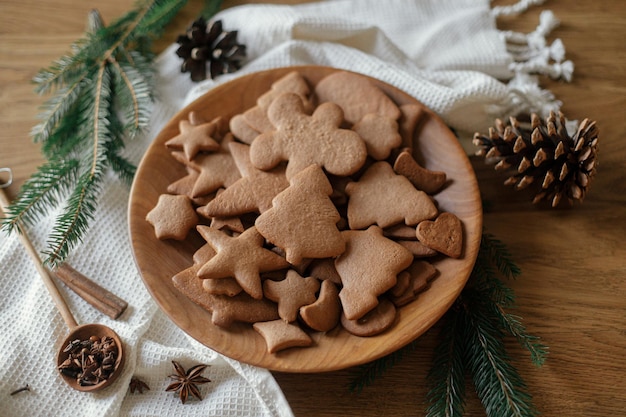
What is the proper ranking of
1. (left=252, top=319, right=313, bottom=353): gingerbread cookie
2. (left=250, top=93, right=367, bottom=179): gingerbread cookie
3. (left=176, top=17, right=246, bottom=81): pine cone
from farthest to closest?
(left=176, top=17, right=246, bottom=81): pine cone, (left=250, top=93, right=367, bottom=179): gingerbread cookie, (left=252, top=319, right=313, bottom=353): gingerbread cookie

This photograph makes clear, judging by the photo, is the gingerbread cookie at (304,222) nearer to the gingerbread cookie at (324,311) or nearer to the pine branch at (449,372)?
the gingerbread cookie at (324,311)

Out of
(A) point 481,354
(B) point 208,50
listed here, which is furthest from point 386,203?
(B) point 208,50

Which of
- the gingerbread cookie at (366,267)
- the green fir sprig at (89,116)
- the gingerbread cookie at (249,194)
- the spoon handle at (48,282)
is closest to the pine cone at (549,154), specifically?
the gingerbread cookie at (366,267)

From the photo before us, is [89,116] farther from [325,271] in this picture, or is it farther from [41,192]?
[325,271]

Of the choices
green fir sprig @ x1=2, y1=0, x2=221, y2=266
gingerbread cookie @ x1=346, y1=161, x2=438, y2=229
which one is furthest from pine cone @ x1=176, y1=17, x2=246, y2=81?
gingerbread cookie @ x1=346, y1=161, x2=438, y2=229

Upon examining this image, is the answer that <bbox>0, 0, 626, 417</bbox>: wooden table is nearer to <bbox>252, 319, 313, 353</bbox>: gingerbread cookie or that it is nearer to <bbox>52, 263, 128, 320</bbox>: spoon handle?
<bbox>252, 319, 313, 353</bbox>: gingerbread cookie

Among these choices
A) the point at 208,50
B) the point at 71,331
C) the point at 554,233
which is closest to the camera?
the point at 71,331

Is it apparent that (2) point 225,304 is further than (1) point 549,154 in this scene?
No
